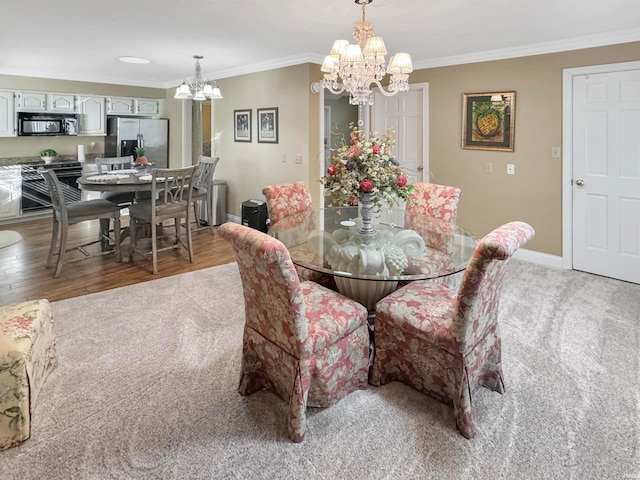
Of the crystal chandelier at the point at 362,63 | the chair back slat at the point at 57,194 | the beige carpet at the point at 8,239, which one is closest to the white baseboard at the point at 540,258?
the crystal chandelier at the point at 362,63

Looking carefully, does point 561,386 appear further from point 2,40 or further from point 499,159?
point 2,40

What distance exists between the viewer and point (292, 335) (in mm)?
1881

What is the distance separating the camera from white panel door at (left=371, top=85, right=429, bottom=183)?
554 centimetres

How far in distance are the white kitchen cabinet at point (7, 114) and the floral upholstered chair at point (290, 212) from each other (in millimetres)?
5232

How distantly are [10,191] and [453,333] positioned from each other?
7239mm

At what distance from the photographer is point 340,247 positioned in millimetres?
2645

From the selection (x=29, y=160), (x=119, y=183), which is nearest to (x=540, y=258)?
(x=119, y=183)

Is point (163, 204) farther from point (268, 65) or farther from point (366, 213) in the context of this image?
point (366, 213)

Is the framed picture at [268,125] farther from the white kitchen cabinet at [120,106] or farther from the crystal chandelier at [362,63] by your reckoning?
the white kitchen cabinet at [120,106]

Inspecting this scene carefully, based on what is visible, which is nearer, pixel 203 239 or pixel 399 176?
pixel 399 176

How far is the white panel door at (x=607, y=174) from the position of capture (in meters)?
3.96

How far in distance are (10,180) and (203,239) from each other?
3.39 metres

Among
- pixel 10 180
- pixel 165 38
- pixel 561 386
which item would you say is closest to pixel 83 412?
pixel 561 386

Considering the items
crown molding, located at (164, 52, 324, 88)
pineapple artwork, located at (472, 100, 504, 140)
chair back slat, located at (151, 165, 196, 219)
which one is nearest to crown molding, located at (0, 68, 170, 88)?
crown molding, located at (164, 52, 324, 88)
